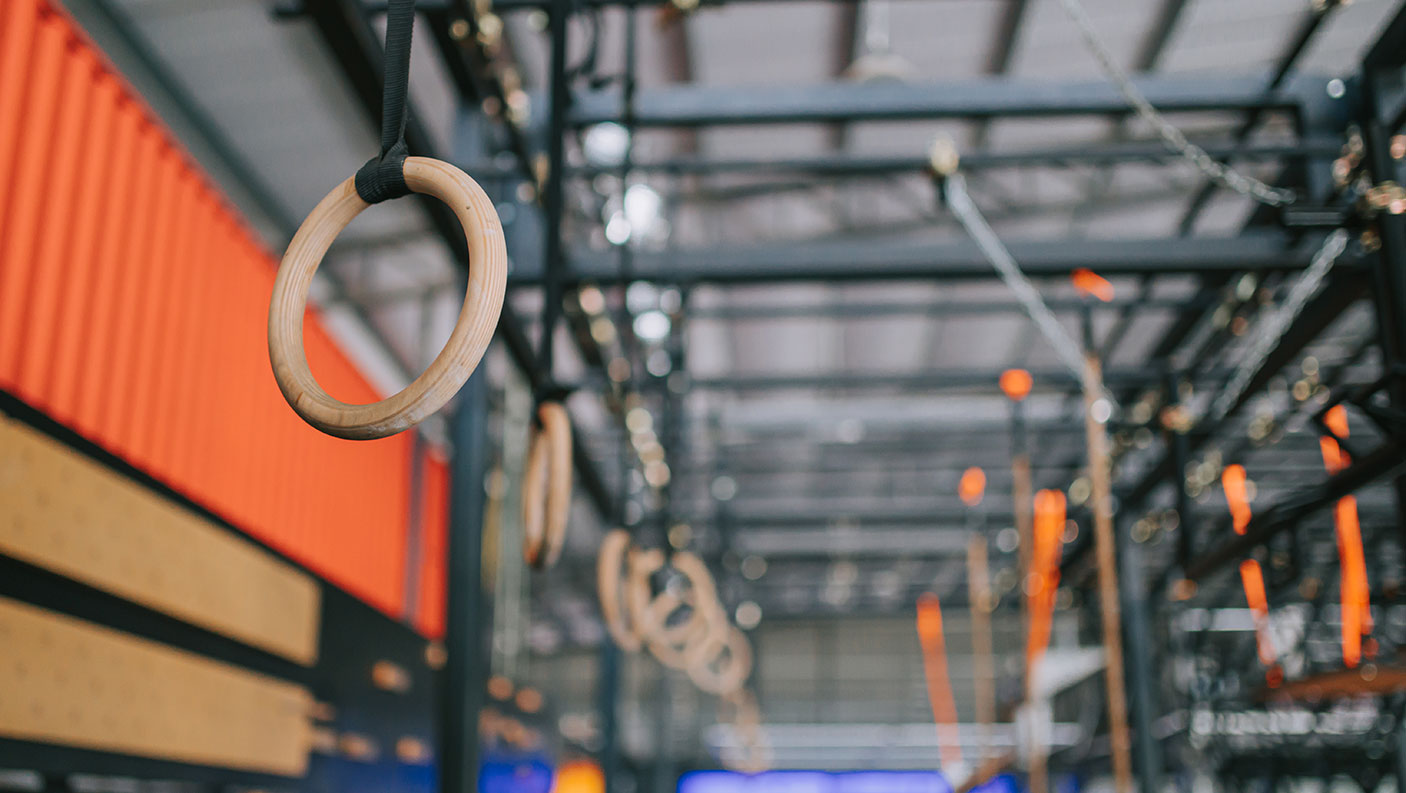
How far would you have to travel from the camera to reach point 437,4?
4035 millimetres

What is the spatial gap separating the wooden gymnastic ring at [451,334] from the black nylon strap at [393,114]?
0.02m

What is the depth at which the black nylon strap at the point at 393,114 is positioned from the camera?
1607 mm

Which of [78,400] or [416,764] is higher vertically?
[78,400]

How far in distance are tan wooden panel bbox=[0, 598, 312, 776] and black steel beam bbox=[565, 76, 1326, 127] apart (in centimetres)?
289

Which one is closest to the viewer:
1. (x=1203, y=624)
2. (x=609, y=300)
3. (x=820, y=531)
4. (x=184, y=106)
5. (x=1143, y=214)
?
(x=184, y=106)

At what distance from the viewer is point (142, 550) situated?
17.5 ft

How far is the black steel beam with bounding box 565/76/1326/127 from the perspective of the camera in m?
5.36

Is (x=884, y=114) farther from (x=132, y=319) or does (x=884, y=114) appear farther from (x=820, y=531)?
(x=820, y=531)

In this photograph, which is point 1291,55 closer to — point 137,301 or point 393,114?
point 393,114

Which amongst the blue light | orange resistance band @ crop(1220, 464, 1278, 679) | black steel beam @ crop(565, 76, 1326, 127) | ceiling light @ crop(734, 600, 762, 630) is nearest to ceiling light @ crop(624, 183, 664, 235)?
black steel beam @ crop(565, 76, 1326, 127)

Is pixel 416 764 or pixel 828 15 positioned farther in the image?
pixel 416 764

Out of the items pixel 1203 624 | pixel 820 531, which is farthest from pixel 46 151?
pixel 820 531

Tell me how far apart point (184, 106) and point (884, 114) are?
4.63m

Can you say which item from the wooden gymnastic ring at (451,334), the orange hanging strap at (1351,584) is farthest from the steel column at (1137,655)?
the wooden gymnastic ring at (451,334)
